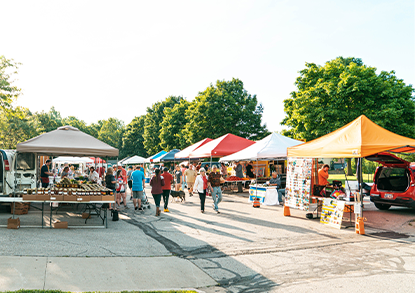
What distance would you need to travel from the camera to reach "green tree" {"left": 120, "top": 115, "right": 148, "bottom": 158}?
A: 246ft

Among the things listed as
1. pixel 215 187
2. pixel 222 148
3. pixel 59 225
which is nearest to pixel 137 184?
pixel 215 187

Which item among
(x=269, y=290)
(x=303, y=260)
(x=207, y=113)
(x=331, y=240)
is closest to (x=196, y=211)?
(x=331, y=240)

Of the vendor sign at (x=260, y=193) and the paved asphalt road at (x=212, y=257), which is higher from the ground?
the vendor sign at (x=260, y=193)

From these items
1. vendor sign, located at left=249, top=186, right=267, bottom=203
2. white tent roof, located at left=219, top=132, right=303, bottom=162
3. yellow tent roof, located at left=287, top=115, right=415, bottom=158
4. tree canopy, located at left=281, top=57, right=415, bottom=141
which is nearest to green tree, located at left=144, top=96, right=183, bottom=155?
tree canopy, located at left=281, top=57, right=415, bottom=141

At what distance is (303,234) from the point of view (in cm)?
952

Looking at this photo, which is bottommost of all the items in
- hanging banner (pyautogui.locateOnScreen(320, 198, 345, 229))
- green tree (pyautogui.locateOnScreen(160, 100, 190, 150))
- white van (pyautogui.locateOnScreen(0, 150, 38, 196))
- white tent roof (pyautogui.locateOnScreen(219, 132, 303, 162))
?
hanging banner (pyautogui.locateOnScreen(320, 198, 345, 229))

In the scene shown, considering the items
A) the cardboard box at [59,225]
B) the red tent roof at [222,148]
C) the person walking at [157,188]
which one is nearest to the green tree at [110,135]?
the red tent roof at [222,148]

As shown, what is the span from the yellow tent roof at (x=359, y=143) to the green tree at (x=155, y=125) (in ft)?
171

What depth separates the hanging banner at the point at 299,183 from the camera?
39.2 ft

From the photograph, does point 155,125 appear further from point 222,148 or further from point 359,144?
point 359,144

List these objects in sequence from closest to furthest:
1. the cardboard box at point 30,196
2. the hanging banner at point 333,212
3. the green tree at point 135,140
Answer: the cardboard box at point 30,196
the hanging banner at point 333,212
the green tree at point 135,140

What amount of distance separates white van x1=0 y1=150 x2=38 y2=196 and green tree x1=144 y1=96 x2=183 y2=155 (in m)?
48.9

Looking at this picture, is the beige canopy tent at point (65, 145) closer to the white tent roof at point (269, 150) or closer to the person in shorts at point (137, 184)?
the person in shorts at point (137, 184)

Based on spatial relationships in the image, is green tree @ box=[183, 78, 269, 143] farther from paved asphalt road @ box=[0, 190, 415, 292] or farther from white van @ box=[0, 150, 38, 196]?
paved asphalt road @ box=[0, 190, 415, 292]
